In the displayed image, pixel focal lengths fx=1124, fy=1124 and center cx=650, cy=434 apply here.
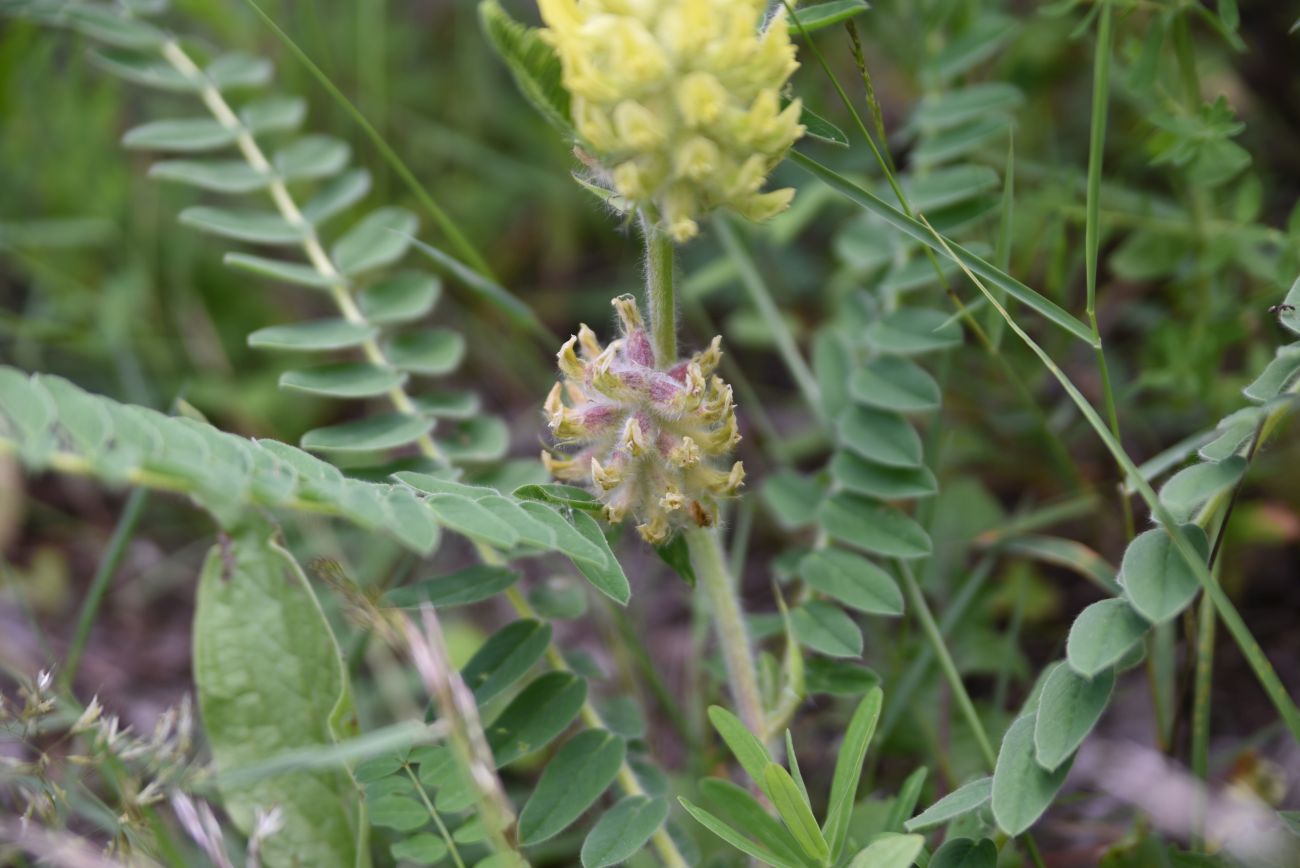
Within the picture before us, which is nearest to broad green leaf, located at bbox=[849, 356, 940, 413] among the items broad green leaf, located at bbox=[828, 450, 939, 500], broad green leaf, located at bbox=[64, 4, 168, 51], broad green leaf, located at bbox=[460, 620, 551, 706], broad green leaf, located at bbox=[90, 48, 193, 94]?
broad green leaf, located at bbox=[828, 450, 939, 500]

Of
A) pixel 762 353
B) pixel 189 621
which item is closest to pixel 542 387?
pixel 762 353

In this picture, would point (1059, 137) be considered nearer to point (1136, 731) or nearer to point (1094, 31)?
point (1094, 31)

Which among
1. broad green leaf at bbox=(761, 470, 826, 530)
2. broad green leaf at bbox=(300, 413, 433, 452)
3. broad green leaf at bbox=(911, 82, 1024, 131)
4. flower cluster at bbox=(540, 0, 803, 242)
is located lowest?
broad green leaf at bbox=(761, 470, 826, 530)

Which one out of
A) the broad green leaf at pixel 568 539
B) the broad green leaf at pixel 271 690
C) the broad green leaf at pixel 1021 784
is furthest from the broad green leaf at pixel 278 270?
the broad green leaf at pixel 1021 784

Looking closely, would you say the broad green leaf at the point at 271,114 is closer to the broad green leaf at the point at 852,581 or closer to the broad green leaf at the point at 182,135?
the broad green leaf at the point at 182,135

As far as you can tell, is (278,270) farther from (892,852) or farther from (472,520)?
(892,852)

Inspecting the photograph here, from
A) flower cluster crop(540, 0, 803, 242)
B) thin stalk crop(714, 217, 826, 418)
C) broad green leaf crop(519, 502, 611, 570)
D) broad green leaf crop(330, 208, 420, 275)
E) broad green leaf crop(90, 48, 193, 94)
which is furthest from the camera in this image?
thin stalk crop(714, 217, 826, 418)

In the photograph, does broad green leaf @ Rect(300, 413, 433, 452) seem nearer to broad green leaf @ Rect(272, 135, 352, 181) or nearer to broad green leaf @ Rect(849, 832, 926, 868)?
broad green leaf @ Rect(272, 135, 352, 181)
